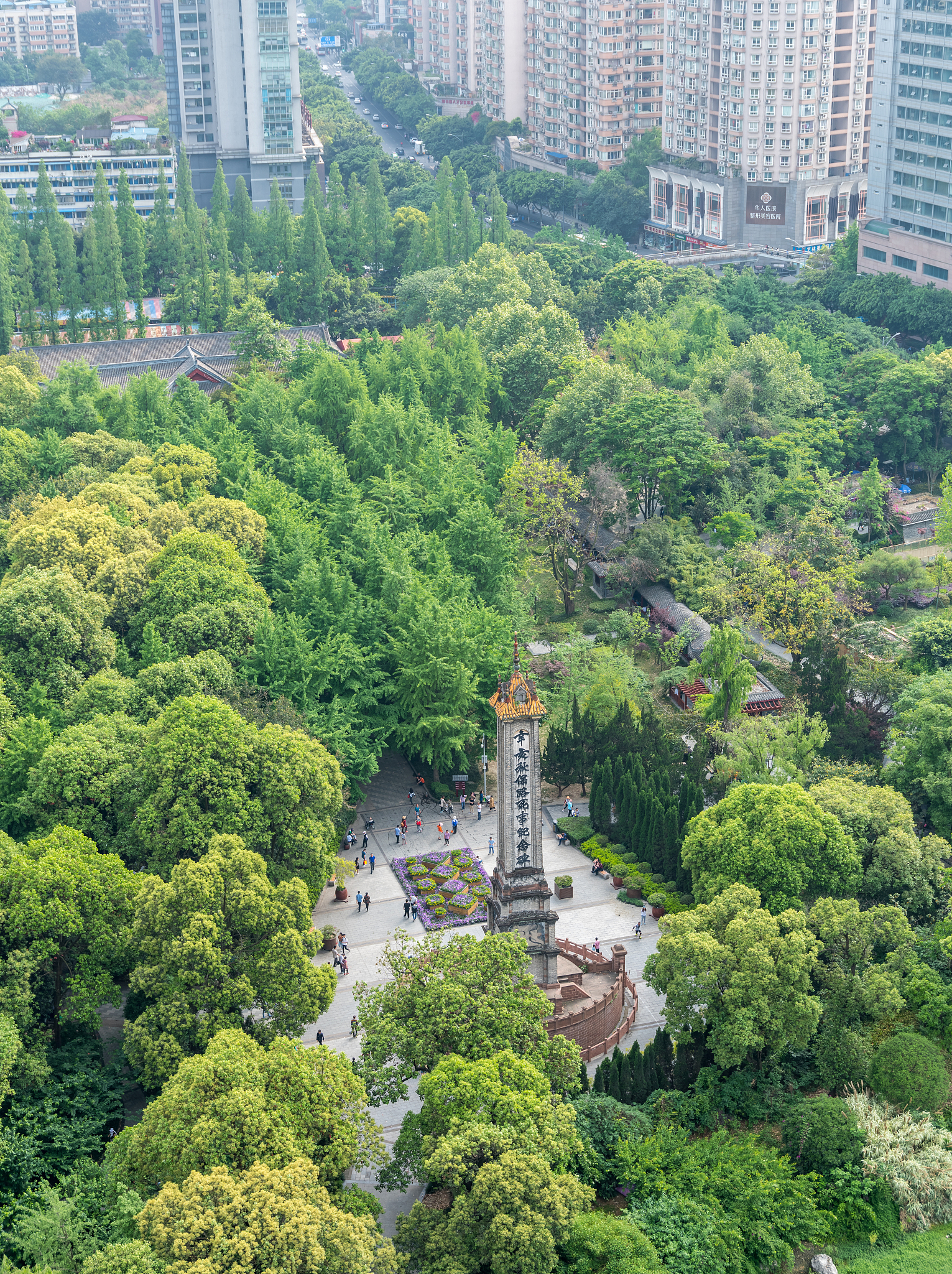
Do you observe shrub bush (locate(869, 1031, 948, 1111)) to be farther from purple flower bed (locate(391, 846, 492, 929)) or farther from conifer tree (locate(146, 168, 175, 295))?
conifer tree (locate(146, 168, 175, 295))

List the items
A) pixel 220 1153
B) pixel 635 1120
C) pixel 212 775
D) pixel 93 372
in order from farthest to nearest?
pixel 93 372 < pixel 212 775 < pixel 635 1120 < pixel 220 1153

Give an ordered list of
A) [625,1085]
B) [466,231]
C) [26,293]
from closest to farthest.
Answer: [625,1085]
[26,293]
[466,231]

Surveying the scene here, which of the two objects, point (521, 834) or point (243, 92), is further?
point (243, 92)

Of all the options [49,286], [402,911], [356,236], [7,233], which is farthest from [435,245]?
[402,911]

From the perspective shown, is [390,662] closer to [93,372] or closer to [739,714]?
[739,714]

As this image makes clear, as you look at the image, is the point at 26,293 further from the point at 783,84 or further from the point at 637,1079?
the point at 637,1079

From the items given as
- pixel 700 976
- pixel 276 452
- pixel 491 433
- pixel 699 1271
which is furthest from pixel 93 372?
pixel 699 1271

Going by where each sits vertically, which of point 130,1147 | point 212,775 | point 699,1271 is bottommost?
point 699,1271
